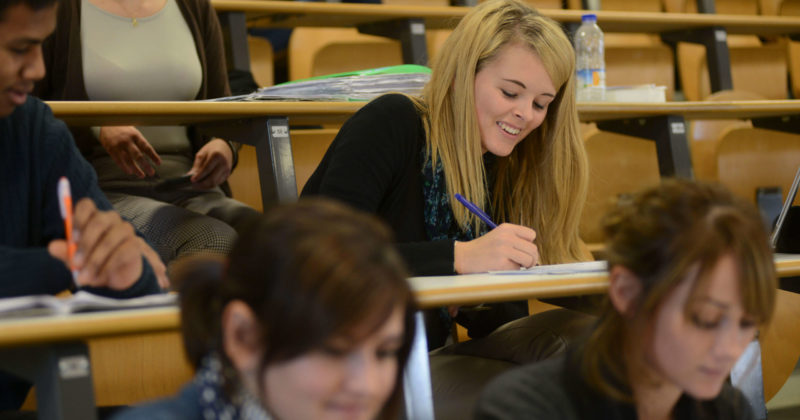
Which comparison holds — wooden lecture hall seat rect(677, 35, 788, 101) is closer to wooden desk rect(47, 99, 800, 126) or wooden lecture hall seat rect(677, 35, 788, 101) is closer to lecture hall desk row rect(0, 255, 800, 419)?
wooden desk rect(47, 99, 800, 126)

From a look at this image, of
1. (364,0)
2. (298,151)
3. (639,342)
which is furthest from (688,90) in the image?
(639,342)

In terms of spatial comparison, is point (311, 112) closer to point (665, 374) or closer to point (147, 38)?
point (147, 38)

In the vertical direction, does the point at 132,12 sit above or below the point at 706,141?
above

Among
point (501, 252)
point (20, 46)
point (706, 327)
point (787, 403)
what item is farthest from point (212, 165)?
point (787, 403)

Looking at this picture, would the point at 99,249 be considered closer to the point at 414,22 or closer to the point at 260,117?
the point at 260,117

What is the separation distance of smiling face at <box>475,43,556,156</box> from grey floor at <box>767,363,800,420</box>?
1.10 meters

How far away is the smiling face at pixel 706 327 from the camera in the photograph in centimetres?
90

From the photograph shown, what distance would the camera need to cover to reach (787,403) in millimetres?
2381

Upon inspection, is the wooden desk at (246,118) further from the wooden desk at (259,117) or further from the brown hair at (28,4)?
the brown hair at (28,4)

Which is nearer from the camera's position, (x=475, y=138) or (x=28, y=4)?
(x=28, y=4)

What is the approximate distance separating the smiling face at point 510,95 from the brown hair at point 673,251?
734 millimetres

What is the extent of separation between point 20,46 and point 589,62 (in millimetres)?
1837

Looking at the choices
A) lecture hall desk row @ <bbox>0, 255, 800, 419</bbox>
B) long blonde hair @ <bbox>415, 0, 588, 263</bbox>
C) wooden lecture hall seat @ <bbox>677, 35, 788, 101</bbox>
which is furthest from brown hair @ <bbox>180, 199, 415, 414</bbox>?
wooden lecture hall seat @ <bbox>677, 35, 788, 101</bbox>

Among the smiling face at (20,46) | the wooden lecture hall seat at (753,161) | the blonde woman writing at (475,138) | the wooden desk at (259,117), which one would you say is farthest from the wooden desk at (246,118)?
the wooden lecture hall seat at (753,161)
